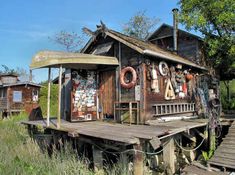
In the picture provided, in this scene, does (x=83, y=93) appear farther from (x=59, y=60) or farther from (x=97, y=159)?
(x=97, y=159)

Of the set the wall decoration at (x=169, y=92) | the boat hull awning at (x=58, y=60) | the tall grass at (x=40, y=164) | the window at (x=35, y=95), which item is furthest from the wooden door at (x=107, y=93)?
the window at (x=35, y=95)

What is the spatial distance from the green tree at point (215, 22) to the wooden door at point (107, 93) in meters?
5.38

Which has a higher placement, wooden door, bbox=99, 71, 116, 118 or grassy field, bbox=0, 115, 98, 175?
wooden door, bbox=99, 71, 116, 118

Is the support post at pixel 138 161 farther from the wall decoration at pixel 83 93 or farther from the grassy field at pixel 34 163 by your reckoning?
the wall decoration at pixel 83 93

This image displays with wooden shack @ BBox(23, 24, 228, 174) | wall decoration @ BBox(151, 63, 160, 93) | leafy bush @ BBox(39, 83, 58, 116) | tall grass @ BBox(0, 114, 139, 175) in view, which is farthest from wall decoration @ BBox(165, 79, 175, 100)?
leafy bush @ BBox(39, 83, 58, 116)

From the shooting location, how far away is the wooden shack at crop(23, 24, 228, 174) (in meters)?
8.99

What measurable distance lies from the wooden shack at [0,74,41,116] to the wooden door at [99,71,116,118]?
18.1 m

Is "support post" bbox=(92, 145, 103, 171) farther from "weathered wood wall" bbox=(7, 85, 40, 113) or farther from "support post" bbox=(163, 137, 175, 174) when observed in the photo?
"weathered wood wall" bbox=(7, 85, 40, 113)

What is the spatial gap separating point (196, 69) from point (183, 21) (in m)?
2.63

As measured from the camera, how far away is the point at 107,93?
11211mm

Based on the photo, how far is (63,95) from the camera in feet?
41.8

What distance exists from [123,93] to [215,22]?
255 inches

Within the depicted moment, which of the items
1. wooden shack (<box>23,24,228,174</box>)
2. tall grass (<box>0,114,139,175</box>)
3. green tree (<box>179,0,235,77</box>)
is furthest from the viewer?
green tree (<box>179,0,235,77</box>)

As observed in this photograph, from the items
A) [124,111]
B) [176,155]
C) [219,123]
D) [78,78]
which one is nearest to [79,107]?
[78,78]
